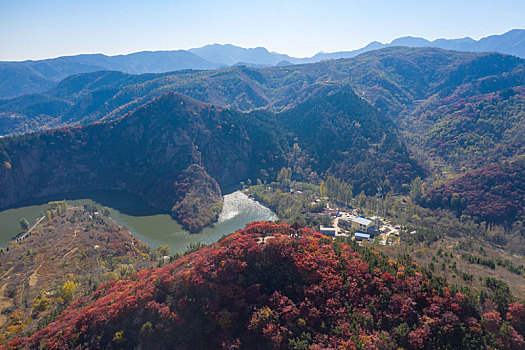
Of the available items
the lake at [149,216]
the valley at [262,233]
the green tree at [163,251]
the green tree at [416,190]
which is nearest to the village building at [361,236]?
the valley at [262,233]

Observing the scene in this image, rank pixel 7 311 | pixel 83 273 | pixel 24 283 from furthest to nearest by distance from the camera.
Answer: pixel 83 273, pixel 24 283, pixel 7 311

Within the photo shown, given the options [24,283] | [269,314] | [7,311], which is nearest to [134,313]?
[269,314]

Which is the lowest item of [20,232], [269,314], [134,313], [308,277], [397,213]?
[20,232]

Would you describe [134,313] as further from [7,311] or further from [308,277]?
[7,311]

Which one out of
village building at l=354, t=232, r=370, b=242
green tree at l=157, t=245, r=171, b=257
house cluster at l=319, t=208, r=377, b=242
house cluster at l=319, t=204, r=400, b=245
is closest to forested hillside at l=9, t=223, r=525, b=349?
green tree at l=157, t=245, r=171, b=257

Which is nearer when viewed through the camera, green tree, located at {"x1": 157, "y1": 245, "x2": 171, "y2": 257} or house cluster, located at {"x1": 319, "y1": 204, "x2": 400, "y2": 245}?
house cluster, located at {"x1": 319, "y1": 204, "x2": 400, "y2": 245}

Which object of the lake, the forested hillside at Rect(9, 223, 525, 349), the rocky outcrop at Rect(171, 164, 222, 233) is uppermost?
the forested hillside at Rect(9, 223, 525, 349)

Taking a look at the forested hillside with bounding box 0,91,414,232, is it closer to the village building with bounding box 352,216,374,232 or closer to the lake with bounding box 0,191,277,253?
the lake with bounding box 0,191,277,253

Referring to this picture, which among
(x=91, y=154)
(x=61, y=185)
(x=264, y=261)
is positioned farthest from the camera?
(x=91, y=154)
